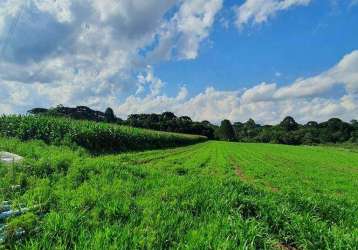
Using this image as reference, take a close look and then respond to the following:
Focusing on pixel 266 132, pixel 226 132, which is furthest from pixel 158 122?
pixel 266 132

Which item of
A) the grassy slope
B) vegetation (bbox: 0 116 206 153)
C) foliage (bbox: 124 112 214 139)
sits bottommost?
the grassy slope

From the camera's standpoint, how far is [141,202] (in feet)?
20.0

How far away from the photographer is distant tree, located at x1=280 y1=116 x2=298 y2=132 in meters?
146

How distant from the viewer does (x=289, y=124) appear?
149 meters

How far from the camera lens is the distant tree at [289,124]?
14629 centimetres

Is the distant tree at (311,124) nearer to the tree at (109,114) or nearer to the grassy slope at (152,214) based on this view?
Result: the tree at (109,114)

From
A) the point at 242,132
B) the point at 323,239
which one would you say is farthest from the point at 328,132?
the point at 323,239

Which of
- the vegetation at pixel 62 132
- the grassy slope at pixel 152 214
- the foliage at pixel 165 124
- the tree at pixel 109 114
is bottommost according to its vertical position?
the grassy slope at pixel 152 214

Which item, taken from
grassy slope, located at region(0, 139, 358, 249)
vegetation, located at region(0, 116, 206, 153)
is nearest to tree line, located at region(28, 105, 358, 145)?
vegetation, located at region(0, 116, 206, 153)

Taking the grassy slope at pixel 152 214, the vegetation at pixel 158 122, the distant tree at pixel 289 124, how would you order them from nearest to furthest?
the grassy slope at pixel 152 214
the vegetation at pixel 158 122
the distant tree at pixel 289 124

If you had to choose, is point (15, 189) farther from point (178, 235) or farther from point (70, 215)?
point (178, 235)

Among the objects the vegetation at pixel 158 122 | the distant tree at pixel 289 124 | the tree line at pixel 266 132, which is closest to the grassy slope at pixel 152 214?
the vegetation at pixel 158 122

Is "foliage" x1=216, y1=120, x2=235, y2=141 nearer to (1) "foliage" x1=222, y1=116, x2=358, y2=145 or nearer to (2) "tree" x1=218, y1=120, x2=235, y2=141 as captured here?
(2) "tree" x1=218, y1=120, x2=235, y2=141

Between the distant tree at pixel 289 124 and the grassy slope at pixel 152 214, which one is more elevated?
the distant tree at pixel 289 124
